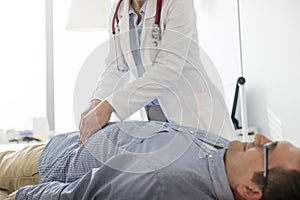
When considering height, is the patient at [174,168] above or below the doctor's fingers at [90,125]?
below

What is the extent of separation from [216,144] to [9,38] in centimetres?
249

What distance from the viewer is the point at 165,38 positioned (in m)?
A: 1.36

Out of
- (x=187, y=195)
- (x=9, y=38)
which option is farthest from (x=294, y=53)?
(x=9, y=38)

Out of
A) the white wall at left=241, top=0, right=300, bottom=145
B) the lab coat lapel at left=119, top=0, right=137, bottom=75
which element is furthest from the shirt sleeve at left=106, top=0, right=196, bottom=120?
the white wall at left=241, top=0, right=300, bottom=145

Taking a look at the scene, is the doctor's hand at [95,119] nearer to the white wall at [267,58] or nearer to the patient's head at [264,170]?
the patient's head at [264,170]

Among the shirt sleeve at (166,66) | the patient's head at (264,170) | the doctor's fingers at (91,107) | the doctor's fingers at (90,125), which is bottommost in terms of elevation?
the patient's head at (264,170)

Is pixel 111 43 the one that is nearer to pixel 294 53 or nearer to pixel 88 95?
pixel 88 95

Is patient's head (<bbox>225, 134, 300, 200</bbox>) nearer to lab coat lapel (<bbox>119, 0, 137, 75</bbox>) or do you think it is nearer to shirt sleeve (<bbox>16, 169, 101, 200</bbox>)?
shirt sleeve (<bbox>16, 169, 101, 200</bbox>)

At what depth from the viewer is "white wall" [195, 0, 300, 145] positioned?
6.90 ft

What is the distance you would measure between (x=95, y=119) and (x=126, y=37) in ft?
1.15

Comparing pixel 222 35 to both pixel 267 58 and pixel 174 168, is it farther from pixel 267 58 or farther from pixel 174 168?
pixel 174 168

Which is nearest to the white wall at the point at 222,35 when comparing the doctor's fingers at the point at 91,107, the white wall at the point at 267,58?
the white wall at the point at 267,58

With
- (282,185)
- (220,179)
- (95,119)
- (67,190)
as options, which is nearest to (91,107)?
(95,119)

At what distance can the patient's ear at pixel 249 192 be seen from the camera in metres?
1.00
